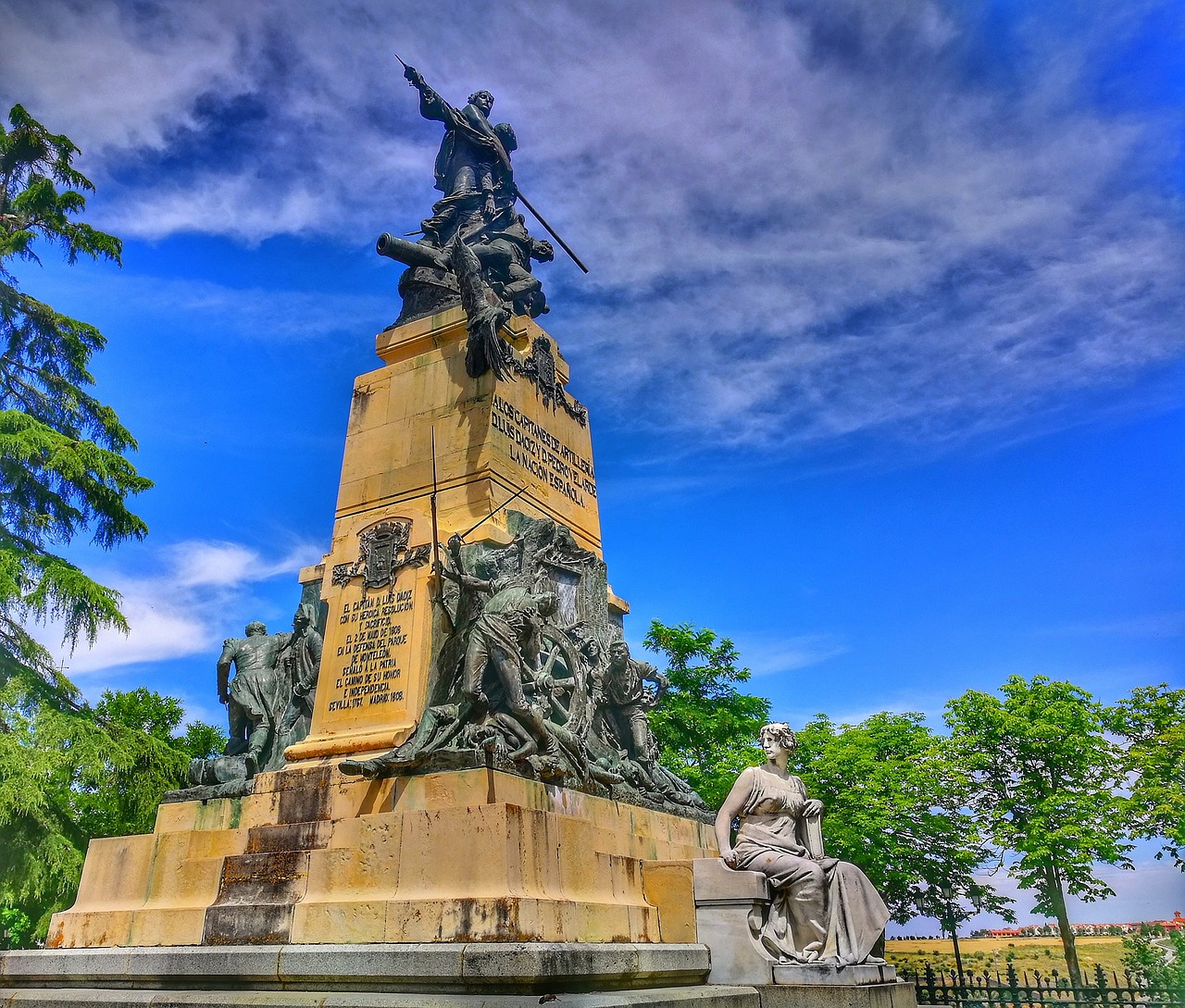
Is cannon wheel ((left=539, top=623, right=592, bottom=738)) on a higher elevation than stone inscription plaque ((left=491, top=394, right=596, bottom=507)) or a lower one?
lower

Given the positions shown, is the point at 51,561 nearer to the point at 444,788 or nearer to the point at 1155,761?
the point at 444,788

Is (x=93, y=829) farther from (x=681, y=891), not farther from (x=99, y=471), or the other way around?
(x=681, y=891)

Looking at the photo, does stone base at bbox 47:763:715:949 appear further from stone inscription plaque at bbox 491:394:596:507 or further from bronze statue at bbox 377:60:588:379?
bronze statue at bbox 377:60:588:379

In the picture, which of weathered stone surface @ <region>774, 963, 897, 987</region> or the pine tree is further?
the pine tree

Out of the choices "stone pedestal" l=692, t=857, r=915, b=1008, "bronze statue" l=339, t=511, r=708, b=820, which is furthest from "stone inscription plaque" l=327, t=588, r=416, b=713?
"stone pedestal" l=692, t=857, r=915, b=1008

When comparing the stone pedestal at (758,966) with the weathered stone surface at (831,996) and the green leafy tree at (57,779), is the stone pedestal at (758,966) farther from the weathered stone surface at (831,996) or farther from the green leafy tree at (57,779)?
the green leafy tree at (57,779)

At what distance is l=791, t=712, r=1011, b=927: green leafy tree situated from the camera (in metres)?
24.9

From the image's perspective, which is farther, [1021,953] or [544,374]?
[1021,953]

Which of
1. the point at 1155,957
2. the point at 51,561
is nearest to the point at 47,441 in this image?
the point at 51,561

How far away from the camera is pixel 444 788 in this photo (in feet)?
24.7

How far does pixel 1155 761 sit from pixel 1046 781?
295 centimetres

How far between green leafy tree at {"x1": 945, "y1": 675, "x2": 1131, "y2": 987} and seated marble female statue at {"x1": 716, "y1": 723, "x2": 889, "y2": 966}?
741 inches

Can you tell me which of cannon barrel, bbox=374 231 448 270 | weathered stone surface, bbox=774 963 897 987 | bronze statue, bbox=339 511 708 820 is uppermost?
cannon barrel, bbox=374 231 448 270

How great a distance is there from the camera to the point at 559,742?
8.54 metres
